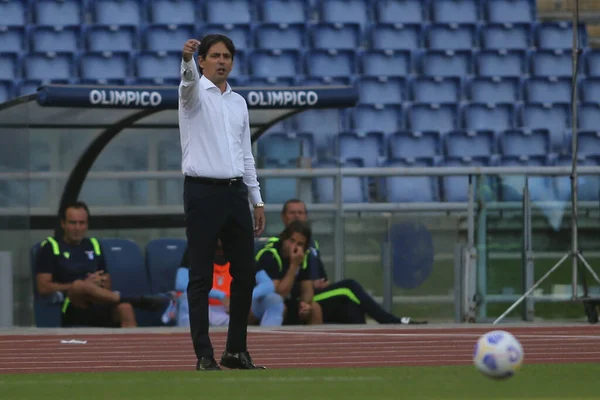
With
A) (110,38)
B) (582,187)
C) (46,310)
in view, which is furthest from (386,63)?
(46,310)

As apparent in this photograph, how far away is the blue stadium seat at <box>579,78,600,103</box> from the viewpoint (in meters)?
19.0

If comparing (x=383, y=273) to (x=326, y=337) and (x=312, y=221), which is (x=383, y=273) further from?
(x=326, y=337)

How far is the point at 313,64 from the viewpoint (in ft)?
60.5

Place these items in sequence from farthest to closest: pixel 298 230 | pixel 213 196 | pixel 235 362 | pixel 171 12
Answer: pixel 171 12
pixel 298 230
pixel 235 362
pixel 213 196

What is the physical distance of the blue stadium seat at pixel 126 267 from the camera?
12492 millimetres

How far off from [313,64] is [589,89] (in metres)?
4.14

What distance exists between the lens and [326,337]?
392 inches

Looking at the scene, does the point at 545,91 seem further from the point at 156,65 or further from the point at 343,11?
the point at 156,65

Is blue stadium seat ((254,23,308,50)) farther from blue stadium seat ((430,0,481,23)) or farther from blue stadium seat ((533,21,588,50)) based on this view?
blue stadium seat ((533,21,588,50))

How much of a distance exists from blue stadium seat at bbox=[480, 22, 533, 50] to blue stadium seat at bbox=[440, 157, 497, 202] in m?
2.47

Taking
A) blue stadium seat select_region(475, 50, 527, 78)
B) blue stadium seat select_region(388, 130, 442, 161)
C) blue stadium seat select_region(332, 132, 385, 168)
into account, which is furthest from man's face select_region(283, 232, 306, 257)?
blue stadium seat select_region(475, 50, 527, 78)

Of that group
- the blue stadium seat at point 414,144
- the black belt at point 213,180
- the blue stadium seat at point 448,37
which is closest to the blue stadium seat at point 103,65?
the blue stadium seat at point 414,144

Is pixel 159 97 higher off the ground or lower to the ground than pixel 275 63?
lower

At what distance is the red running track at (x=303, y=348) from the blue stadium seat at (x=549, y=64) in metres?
8.60
